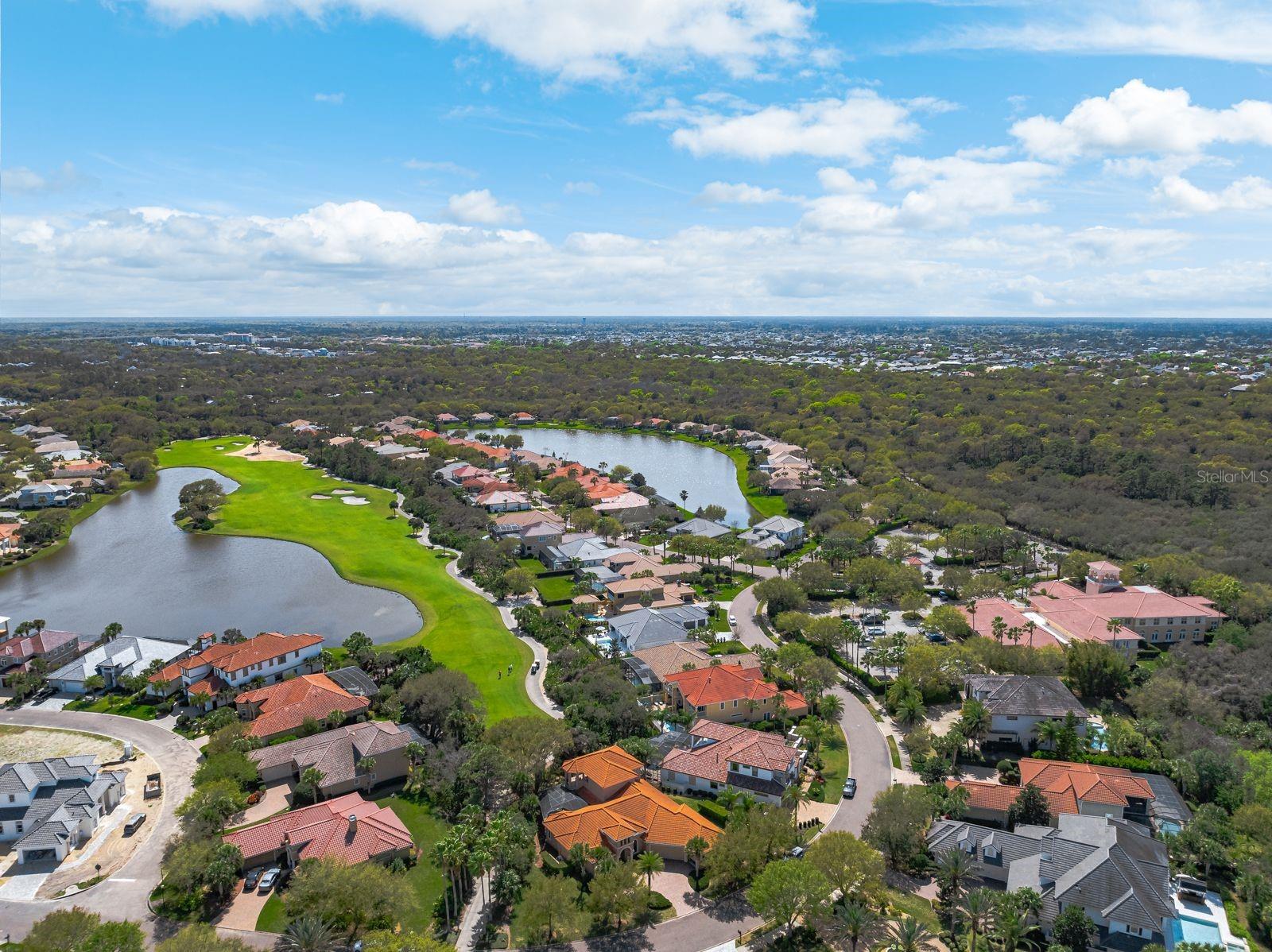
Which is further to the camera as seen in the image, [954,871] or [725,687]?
[725,687]

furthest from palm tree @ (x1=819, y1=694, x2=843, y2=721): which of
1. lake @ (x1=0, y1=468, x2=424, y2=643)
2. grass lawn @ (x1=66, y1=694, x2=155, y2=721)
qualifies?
grass lawn @ (x1=66, y1=694, x2=155, y2=721)

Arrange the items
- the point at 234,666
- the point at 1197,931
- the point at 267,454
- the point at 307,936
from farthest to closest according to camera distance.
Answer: the point at 267,454 → the point at 234,666 → the point at 1197,931 → the point at 307,936

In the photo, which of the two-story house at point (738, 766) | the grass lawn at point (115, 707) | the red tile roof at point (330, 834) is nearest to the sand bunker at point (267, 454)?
the grass lawn at point (115, 707)

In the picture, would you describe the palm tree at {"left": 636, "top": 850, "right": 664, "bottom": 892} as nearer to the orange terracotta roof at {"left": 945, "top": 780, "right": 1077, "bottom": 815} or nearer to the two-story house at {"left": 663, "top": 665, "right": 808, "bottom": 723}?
the two-story house at {"left": 663, "top": 665, "right": 808, "bottom": 723}

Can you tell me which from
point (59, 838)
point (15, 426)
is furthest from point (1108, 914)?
point (15, 426)

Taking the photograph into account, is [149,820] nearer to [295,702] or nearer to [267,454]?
[295,702]

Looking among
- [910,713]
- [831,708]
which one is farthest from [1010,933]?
Answer: [831,708]
